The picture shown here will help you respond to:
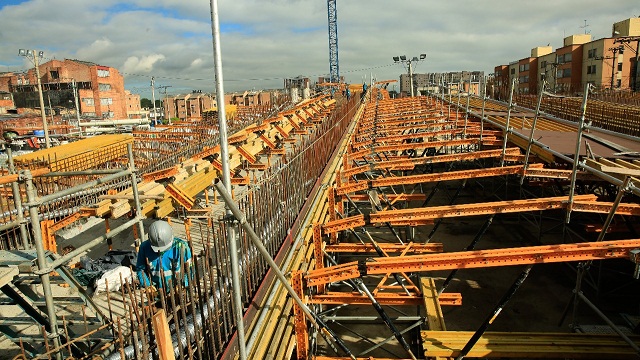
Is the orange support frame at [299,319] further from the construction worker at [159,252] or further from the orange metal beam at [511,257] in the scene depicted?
the construction worker at [159,252]

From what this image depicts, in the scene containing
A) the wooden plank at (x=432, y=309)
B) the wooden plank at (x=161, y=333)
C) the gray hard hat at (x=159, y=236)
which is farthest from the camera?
the wooden plank at (x=432, y=309)

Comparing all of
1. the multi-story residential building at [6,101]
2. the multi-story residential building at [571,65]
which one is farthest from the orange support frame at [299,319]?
the multi-story residential building at [6,101]

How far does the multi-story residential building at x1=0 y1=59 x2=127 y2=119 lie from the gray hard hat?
6625cm

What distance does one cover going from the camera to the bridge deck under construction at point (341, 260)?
12.6 feet

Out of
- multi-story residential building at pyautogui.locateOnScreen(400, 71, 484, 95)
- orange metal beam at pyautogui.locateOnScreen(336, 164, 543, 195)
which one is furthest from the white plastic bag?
multi-story residential building at pyautogui.locateOnScreen(400, 71, 484, 95)

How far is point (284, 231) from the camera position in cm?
624

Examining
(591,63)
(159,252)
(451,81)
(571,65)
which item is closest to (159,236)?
(159,252)

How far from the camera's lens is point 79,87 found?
66.1 metres

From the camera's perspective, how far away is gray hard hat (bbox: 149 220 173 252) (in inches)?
200

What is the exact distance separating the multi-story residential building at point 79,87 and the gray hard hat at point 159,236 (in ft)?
217

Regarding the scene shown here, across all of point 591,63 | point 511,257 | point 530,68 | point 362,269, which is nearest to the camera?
point 511,257

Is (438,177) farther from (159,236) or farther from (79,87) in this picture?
(79,87)

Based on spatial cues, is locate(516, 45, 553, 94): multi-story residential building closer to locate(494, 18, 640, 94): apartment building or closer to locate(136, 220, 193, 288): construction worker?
locate(494, 18, 640, 94): apartment building

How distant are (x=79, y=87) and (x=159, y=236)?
73952mm
